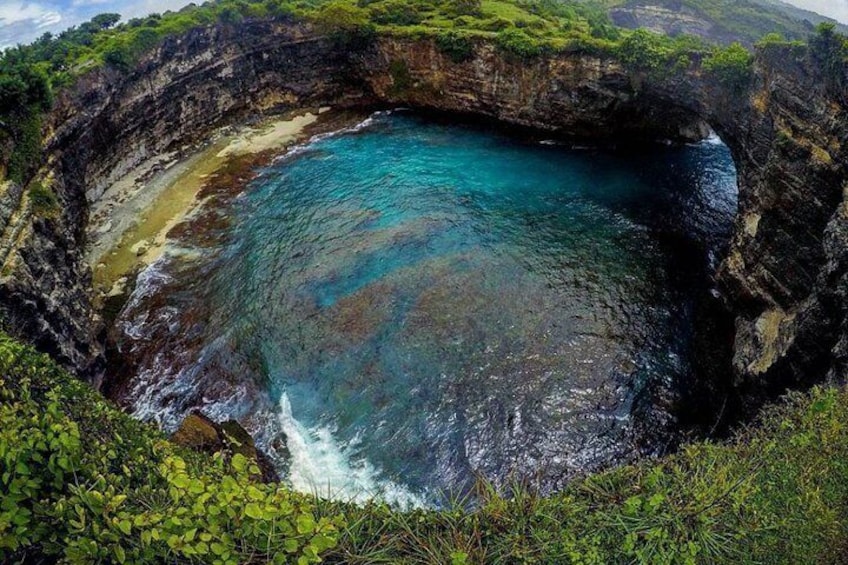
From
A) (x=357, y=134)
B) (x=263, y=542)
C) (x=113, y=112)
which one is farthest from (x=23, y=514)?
(x=357, y=134)

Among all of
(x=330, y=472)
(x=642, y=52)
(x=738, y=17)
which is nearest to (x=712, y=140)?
(x=642, y=52)

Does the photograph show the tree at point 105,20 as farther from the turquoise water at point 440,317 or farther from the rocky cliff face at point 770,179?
the rocky cliff face at point 770,179

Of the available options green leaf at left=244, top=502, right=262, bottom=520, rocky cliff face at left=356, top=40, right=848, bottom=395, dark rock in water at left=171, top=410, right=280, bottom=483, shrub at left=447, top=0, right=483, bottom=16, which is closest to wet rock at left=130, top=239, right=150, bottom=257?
dark rock in water at left=171, top=410, right=280, bottom=483

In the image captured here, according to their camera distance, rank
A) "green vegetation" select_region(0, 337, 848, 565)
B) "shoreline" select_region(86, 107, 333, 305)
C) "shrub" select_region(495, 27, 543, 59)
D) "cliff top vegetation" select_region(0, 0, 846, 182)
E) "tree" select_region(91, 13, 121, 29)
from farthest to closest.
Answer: "tree" select_region(91, 13, 121, 29)
"shrub" select_region(495, 27, 543, 59)
"shoreline" select_region(86, 107, 333, 305)
"cliff top vegetation" select_region(0, 0, 846, 182)
"green vegetation" select_region(0, 337, 848, 565)

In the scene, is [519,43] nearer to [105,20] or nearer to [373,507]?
[105,20]

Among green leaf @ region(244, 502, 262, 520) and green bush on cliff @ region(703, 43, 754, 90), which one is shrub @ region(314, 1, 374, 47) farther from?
green leaf @ region(244, 502, 262, 520)

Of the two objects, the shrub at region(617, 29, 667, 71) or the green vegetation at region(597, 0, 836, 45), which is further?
the green vegetation at region(597, 0, 836, 45)

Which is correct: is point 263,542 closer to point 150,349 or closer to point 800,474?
point 800,474
